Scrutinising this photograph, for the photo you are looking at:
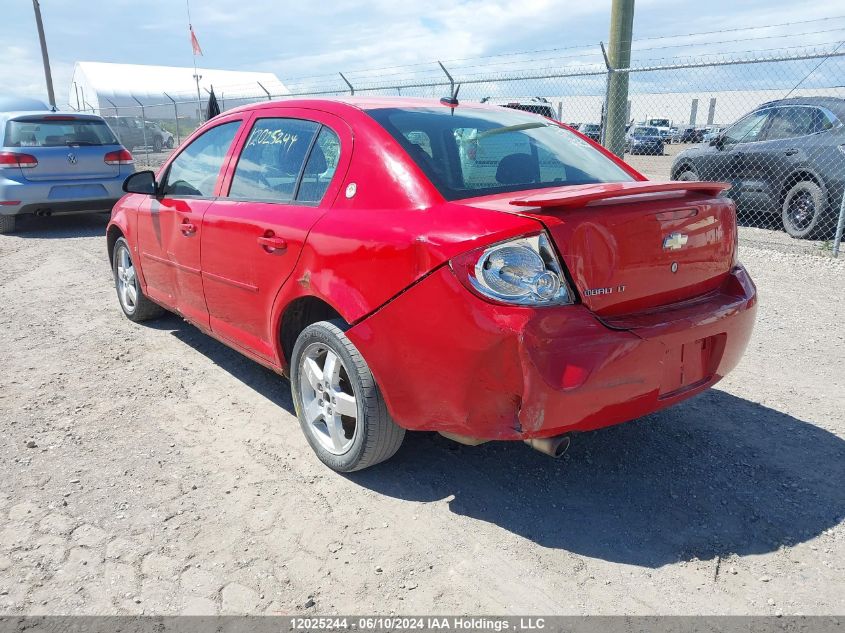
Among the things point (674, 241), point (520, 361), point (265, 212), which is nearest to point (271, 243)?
point (265, 212)

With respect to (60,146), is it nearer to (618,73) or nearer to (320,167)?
(618,73)

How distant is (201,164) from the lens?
4.11 metres

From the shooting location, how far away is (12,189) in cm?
895

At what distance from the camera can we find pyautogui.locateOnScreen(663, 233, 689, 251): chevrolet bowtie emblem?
2.59 m

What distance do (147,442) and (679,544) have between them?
8.37ft

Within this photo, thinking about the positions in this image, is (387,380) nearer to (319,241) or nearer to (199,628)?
(319,241)

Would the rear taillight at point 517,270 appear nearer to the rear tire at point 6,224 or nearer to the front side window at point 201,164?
the front side window at point 201,164

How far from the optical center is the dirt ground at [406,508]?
7.50 ft

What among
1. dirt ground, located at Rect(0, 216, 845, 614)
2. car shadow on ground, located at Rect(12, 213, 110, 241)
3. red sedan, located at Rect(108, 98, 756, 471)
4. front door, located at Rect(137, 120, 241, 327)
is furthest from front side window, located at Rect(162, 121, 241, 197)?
car shadow on ground, located at Rect(12, 213, 110, 241)

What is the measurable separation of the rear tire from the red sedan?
24.6 ft

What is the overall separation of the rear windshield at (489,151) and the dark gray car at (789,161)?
5.51 metres

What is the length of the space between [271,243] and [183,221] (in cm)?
111

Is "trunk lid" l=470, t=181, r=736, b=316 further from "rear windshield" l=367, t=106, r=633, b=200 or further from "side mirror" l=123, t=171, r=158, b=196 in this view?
"side mirror" l=123, t=171, r=158, b=196

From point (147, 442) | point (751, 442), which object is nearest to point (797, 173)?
point (751, 442)
